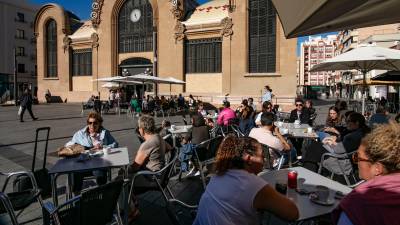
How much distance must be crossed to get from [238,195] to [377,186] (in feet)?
2.69

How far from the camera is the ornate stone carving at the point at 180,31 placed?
93.2 feet

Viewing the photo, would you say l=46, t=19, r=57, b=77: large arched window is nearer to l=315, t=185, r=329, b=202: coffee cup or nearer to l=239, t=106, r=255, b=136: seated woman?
l=239, t=106, r=255, b=136: seated woman

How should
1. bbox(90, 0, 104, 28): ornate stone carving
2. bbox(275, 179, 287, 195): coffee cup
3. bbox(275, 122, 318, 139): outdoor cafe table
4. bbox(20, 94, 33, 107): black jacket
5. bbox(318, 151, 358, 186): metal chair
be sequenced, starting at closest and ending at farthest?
bbox(275, 179, 287, 195): coffee cup
bbox(318, 151, 358, 186): metal chair
bbox(275, 122, 318, 139): outdoor cafe table
bbox(20, 94, 33, 107): black jacket
bbox(90, 0, 104, 28): ornate stone carving

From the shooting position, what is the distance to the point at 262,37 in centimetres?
2536

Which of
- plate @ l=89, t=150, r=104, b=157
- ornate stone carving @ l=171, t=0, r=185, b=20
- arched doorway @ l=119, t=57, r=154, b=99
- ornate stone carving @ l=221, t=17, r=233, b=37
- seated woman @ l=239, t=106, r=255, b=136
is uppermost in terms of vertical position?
ornate stone carving @ l=171, t=0, r=185, b=20

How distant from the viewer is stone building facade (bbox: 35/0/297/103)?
82.7ft

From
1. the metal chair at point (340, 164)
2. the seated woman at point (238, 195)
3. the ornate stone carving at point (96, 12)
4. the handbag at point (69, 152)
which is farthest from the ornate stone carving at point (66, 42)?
the seated woman at point (238, 195)

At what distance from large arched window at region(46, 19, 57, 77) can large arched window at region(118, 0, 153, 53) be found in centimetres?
942

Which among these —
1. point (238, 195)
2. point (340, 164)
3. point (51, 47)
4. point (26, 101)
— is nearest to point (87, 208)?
point (238, 195)

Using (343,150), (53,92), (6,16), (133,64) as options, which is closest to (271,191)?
(343,150)

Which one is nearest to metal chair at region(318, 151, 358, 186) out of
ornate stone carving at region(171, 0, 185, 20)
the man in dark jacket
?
the man in dark jacket

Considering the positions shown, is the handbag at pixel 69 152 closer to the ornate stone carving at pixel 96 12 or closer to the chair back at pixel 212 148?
the chair back at pixel 212 148

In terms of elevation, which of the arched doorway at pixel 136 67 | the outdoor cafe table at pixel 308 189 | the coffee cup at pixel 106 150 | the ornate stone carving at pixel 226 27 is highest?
the ornate stone carving at pixel 226 27

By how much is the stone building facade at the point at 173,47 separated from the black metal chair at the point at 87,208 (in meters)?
21.5
